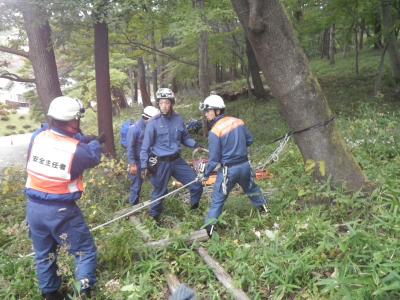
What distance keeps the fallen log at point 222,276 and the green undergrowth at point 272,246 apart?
0.21 feet

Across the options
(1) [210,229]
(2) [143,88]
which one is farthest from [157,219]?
(2) [143,88]

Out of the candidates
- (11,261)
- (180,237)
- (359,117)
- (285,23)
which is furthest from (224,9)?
(11,261)

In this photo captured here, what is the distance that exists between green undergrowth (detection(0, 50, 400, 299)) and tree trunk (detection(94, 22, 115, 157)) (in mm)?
2676

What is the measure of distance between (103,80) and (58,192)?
18.4ft

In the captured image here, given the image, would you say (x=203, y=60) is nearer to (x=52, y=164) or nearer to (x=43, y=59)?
(x=43, y=59)

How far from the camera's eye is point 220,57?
14.4m

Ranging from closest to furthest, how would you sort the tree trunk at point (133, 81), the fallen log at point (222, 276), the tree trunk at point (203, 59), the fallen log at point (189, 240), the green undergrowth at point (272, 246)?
the green undergrowth at point (272, 246) → the fallen log at point (222, 276) → the fallen log at point (189, 240) → the tree trunk at point (203, 59) → the tree trunk at point (133, 81)

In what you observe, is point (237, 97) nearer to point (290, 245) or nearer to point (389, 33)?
point (389, 33)

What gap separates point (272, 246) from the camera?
422 centimetres

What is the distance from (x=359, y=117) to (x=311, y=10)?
5275 mm

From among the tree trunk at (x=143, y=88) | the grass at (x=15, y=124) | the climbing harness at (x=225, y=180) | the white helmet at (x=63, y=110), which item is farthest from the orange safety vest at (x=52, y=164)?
the grass at (x=15, y=124)

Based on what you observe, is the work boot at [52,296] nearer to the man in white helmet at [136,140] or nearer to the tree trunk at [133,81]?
the man in white helmet at [136,140]

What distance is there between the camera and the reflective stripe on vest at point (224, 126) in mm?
5172

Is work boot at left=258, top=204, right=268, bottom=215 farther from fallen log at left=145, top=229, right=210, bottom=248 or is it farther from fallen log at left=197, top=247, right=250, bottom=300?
fallen log at left=197, top=247, right=250, bottom=300
